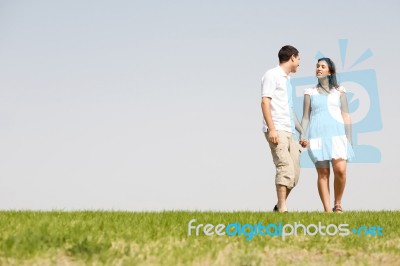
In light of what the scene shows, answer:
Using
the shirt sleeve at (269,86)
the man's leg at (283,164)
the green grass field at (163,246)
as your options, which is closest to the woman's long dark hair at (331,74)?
the shirt sleeve at (269,86)

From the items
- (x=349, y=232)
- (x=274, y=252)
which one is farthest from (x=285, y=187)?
(x=274, y=252)

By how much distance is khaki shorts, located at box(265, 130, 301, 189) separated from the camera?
8.64 meters

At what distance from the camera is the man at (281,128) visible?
28.3ft

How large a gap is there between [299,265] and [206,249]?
0.94m

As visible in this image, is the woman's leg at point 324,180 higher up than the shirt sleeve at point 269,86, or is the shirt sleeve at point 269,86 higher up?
the shirt sleeve at point 269,86

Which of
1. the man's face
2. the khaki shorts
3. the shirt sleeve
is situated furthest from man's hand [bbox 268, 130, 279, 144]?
the man's face

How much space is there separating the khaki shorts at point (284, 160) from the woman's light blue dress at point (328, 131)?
2.96 ft

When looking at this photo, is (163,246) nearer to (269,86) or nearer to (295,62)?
(269,86)

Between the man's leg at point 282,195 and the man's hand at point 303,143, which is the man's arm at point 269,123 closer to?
the man's leg at point 282,195

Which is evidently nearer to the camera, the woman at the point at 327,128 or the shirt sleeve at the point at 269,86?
the shirt sleeve at the point at 269,86

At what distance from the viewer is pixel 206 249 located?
215 inches

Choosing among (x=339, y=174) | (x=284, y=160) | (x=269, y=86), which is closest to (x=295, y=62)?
(x=269, y=86)

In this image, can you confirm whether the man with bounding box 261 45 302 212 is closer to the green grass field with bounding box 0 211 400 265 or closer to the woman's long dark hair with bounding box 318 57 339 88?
the woman's long dark hair with bounding box 318 57 339 88

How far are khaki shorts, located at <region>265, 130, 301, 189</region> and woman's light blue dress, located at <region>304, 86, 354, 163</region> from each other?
903 mm
